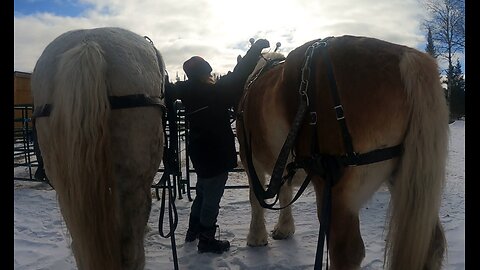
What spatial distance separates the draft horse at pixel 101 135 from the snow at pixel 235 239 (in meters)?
0.47

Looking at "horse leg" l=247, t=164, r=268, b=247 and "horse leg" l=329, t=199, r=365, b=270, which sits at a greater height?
"horse leg" l=329, t=199, r=365, b=270

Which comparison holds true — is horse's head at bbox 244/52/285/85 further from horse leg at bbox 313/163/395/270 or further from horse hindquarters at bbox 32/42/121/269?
horse hindquarters at bbox 32/42/121/269

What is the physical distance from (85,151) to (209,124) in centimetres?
160

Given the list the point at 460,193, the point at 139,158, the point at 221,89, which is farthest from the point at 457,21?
the point at 139,158

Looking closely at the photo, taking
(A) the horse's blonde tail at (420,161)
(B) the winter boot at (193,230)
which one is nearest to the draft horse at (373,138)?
(A) the horse's blonde tail at (420,161)

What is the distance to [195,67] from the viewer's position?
3246 mm

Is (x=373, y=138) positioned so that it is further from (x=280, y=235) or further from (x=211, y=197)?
(x=280, y=235)

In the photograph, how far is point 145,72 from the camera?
2.03m

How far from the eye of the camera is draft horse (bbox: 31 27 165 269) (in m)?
1.79

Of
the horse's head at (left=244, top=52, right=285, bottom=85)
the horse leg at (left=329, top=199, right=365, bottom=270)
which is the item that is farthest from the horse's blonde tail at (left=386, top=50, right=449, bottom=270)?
the horse's head at (left=244, top=52, right=285, bottom=85)

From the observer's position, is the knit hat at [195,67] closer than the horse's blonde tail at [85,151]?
No

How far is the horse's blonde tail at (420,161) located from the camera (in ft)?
6.04

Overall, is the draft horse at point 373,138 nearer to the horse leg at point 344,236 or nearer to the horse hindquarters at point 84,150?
the horse leg at point 344,236
